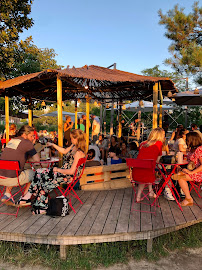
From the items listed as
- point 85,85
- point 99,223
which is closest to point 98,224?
point 99,223

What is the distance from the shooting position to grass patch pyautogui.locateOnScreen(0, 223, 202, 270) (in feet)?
9.69

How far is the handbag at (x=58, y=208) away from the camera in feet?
11.4

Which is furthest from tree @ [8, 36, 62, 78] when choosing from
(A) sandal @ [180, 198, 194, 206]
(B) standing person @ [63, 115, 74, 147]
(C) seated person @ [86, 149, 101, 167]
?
(A) sandal @ [180, 198, 194, 206]

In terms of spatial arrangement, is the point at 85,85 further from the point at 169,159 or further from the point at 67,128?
the point at 169,159

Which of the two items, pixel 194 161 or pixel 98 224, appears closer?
pixel 98 224

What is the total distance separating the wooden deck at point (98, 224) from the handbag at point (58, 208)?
2.9 inches

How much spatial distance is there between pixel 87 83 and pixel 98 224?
17.9 feet

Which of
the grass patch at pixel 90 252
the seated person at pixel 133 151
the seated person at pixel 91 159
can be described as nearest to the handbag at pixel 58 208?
the grass patch at pixel 90 252

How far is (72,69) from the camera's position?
17.2 feet

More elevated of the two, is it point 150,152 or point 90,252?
point 150,152

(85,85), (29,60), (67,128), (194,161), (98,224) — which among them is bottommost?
(98,224)

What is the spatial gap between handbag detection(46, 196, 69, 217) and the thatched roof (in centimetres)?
250

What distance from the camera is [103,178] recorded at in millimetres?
4824

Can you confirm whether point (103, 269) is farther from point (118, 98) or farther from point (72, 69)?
point (118, 98)
